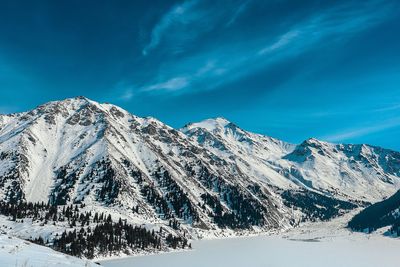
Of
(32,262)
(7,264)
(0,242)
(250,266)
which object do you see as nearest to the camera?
(7,264)

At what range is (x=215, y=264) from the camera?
165375 millimetres

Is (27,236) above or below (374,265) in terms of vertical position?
above

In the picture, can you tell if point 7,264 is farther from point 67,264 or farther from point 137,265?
point 137,265

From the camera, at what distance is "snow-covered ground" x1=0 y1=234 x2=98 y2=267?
25281 millimetres

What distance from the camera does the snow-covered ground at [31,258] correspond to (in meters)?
25.3

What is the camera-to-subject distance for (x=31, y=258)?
91.1 feet

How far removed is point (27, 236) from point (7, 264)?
187010mm

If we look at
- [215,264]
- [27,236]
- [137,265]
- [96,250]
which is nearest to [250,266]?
[215,264]

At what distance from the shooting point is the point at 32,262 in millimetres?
26344

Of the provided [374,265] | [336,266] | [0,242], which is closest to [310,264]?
[336,266]

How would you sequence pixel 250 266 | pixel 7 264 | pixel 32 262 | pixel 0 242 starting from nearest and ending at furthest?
pixel 7 264 < pixel 32 262 < pixel 0 242 < pixel 250 266

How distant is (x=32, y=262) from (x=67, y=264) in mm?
2008

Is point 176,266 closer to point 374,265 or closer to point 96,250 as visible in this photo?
point 96,250

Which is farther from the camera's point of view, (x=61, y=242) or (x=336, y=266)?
(x=61, y=242)
